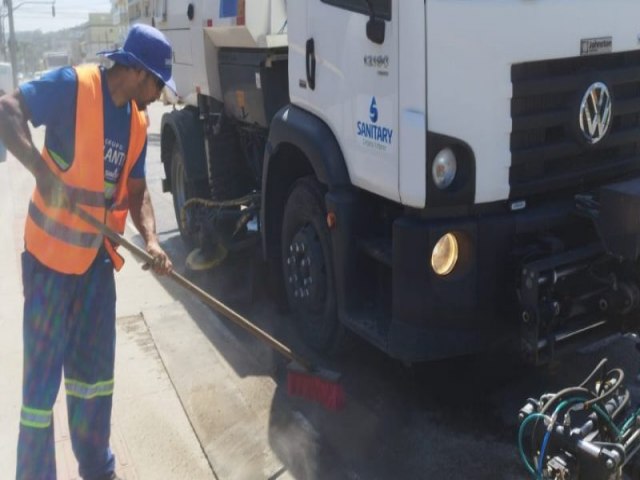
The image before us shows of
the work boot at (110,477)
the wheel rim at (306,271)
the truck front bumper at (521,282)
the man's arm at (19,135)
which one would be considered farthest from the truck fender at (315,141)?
the work boot at (110,477)

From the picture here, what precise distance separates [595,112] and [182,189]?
4435 millimetres

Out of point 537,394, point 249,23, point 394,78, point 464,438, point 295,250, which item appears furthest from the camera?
point 249,23

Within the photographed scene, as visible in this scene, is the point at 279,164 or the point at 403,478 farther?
the point at 279,164

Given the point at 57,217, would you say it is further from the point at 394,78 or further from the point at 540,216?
the point at 540,216

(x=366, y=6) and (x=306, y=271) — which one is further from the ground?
(x=366, y=6)

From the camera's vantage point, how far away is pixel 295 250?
4.45 m

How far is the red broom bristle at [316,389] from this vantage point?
3.95m

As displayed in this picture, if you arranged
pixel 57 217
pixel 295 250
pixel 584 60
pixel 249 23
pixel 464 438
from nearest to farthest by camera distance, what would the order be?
pixel 57 217, pixel 584 60, pixel 464 438, pixel 295 250, pixel 249 23

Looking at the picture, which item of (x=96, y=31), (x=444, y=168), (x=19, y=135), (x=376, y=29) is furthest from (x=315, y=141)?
(x=96, y=31)

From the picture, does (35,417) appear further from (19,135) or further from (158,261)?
(19,135)

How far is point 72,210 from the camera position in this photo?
3.07 meters

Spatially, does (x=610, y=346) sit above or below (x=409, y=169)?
below

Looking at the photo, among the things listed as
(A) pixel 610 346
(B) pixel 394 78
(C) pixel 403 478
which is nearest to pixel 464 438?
(C) pixel 403 478

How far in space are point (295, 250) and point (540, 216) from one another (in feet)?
5.03
